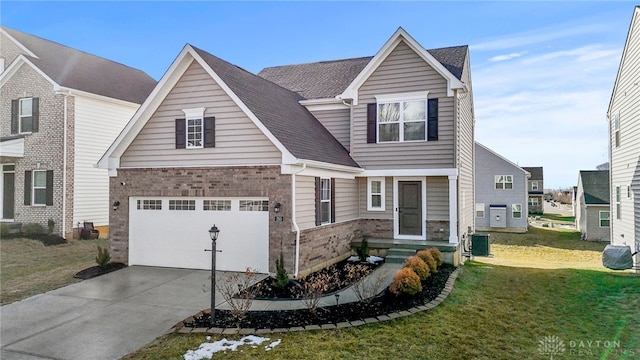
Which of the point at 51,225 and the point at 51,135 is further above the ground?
the point at 51,135

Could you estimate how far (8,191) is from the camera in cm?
1877

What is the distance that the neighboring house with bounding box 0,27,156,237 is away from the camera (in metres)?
17.3

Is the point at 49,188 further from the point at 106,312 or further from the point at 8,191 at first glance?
the point at 106,312

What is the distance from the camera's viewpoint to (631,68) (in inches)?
565

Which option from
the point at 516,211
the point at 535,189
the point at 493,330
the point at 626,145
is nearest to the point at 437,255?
the point at 493,330

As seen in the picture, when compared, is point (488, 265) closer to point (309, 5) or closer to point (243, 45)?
point (309, 5)

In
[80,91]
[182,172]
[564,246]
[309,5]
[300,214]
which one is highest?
[309,5]

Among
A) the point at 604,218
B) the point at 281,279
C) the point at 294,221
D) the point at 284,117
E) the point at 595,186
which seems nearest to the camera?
the point at 281,279

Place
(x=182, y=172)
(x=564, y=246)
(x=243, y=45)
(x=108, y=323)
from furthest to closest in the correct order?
(x=564, y=246)
(x=243, y=45)
(x=182, y=172)
(x=108, y=323)

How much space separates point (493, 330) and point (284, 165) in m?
5.90

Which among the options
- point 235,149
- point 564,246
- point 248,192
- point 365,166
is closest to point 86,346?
point 248,192

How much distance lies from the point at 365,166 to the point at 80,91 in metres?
13.4

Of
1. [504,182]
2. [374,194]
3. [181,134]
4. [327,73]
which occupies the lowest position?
[374,194]

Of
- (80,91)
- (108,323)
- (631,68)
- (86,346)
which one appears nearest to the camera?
(86,346)
